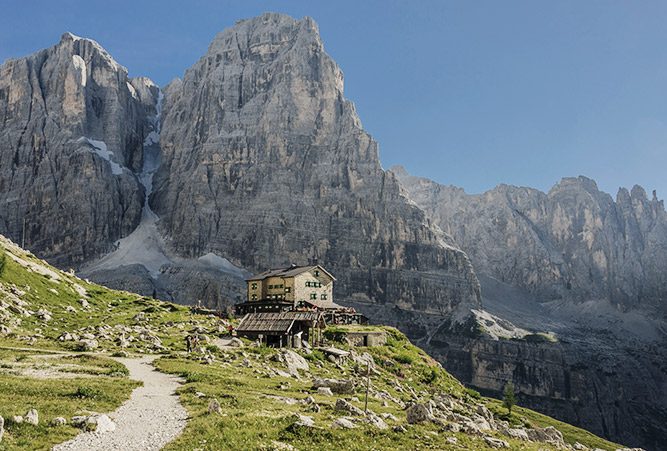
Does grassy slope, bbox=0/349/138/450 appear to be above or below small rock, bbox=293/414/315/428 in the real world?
above

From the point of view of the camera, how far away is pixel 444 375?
283ft

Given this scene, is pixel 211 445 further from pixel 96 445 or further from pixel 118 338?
pixel 118 338

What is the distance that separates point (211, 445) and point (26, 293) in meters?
61.4

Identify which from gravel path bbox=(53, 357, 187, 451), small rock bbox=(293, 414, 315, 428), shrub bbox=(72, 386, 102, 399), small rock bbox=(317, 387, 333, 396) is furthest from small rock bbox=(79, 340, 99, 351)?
small rock bbox=(293, 414, 315, 428)

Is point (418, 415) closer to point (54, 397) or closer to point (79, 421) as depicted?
point (79, 421)

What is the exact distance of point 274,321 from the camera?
68.9 meters

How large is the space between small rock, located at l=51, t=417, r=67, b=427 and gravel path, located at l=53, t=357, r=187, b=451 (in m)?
1.39

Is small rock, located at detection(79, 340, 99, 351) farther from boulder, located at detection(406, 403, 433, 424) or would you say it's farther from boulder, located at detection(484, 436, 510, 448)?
boulder, located at detection(484, 436, 510, 448)

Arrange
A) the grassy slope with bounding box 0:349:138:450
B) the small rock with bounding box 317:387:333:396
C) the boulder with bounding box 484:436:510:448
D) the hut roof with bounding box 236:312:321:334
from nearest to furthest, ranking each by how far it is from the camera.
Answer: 1. the grassy slope with bounding box 0:349:138:450
2. the boulder with bounding box 484:436:510:448
3. the small rock with bounding box 317:387:333:396
4. the hut roof with bounding box 236:312:321:334

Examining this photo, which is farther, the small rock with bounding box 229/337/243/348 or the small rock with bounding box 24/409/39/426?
the small rock with bounding box 229/337/243/348

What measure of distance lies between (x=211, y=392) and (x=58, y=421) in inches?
445

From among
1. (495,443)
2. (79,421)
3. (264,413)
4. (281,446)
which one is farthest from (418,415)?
(79,421)

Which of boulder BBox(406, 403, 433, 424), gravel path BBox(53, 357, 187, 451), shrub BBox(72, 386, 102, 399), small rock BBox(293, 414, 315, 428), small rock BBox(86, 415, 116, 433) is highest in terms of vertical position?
shrub BBox(72, 386, 102, 399)

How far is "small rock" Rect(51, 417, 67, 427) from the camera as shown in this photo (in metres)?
22.1
